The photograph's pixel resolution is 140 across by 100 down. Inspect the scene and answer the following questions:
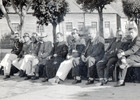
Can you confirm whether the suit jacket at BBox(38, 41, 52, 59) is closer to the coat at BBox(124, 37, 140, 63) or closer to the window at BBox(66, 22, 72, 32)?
the coat at BBox(124, 37, 140, 63)

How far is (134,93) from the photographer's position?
26.3ft

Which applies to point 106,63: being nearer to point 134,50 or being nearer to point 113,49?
point 113,49

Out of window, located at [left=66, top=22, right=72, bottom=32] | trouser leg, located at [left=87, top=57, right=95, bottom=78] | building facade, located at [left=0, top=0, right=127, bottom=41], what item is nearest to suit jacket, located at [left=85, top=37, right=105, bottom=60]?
trouser leg, located at [left=87, top=57, right=95, bottom=78]

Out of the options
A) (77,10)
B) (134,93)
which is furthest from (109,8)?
(134,93)

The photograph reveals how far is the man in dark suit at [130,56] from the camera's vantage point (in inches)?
362

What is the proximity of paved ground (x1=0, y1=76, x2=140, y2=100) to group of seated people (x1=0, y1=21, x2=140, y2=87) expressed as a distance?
0.41m

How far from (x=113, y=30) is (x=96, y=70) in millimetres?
37010

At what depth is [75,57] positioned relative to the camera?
1049 centimetres

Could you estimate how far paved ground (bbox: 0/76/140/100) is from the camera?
7.86 metres

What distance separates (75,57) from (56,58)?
2.78 feet

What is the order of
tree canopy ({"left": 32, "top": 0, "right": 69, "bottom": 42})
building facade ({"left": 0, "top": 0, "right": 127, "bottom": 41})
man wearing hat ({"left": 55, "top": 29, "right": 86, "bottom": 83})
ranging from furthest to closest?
building facade ({"left": 0, "top": 0, "right": 127, "bottom": 41}) → tree canopy ({"left": 32, "top": 0, "right": 69, "bottom": 42}) → man wearing hat ({"left": 55, "top": 29, "right": 86, "bottom": 83})

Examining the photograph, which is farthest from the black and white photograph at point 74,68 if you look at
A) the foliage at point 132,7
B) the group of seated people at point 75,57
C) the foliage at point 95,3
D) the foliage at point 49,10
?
the foliage at point 132,7

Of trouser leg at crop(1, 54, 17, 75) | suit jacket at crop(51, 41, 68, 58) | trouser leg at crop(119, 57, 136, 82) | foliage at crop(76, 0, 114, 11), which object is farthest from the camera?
foliage at crop(76, 0, 114, 11)

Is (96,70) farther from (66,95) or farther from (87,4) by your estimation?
(87,4)
